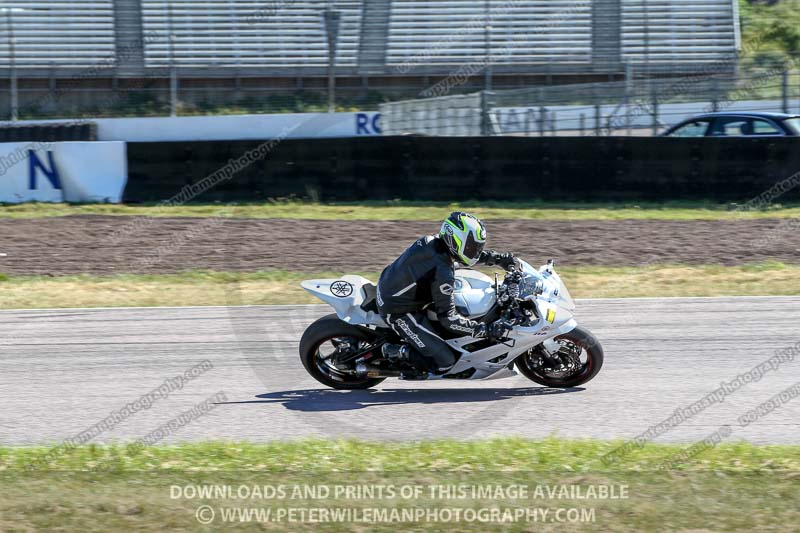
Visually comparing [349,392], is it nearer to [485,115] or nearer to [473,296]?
[473,296]

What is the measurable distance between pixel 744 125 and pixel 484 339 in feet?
37.7

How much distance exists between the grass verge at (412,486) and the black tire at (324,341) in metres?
1.45

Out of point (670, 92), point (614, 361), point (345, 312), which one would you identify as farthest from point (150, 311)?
point (670, 92)

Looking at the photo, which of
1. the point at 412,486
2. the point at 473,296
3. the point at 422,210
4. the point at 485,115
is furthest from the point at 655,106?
the point at 412,486

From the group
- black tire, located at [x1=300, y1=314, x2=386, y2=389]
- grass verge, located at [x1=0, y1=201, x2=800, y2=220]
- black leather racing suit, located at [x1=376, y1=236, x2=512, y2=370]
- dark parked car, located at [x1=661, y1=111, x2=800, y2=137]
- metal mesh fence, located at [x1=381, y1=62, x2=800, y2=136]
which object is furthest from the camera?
metal mesh fence, located at [x1=381, y1=62, x2=800, y2=136]

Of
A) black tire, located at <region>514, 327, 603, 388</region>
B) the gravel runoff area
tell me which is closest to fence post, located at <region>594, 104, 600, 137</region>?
the gravel runoff area

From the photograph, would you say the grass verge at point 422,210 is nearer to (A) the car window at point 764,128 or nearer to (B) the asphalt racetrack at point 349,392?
(A) the car window at point 764,128

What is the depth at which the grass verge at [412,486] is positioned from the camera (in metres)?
5.05

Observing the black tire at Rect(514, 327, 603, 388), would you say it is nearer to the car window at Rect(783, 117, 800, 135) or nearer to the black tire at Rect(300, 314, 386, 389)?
the black tire at Rect(300, 314, 386, 389)

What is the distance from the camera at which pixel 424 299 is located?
7.77m

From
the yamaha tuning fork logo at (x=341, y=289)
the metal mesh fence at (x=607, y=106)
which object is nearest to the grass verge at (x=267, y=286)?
the yamaha tuning fork logo at (x=341, y=289)

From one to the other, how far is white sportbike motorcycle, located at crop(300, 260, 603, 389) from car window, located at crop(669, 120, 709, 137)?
35.7 ft

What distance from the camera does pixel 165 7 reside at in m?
30.5

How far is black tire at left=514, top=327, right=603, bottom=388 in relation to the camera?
7.83 metres
